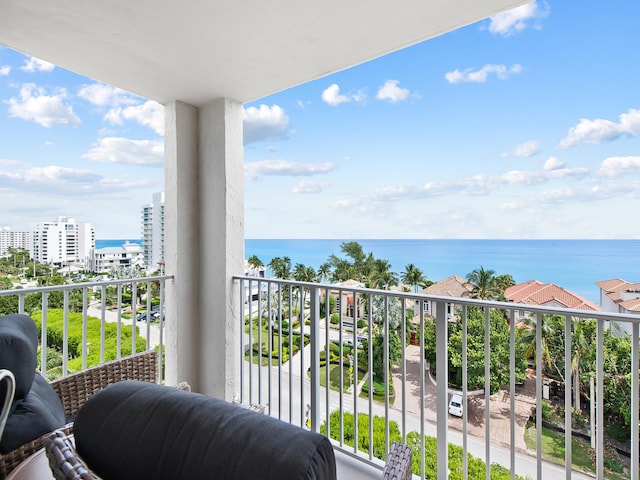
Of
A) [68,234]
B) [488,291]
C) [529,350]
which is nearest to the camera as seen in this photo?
[529,350]

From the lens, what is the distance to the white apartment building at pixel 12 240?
305 centimetres

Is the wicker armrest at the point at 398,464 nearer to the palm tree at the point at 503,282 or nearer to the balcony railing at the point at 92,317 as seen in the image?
the balcony railing at the point at 92,317

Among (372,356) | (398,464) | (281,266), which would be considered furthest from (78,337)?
(398,464)

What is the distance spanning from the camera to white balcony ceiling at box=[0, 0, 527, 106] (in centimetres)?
185

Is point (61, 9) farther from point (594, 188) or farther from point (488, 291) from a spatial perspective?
point (594, 188)

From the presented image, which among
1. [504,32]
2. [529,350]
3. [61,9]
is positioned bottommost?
[529,350]

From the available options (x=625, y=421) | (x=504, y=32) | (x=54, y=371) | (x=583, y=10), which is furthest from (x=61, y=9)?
(x=504, y=32)

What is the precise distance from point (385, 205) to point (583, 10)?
7175mm

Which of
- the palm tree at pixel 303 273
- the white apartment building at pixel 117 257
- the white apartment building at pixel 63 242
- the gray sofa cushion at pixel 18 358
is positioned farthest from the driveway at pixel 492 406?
the white apartment building at pixel 63 242

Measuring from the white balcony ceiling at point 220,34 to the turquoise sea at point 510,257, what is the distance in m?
1.49

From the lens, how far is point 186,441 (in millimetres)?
508

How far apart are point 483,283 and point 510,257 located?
144 centimetres

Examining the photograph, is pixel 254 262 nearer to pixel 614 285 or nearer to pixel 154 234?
pixel 154 234

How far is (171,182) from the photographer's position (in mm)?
3023
